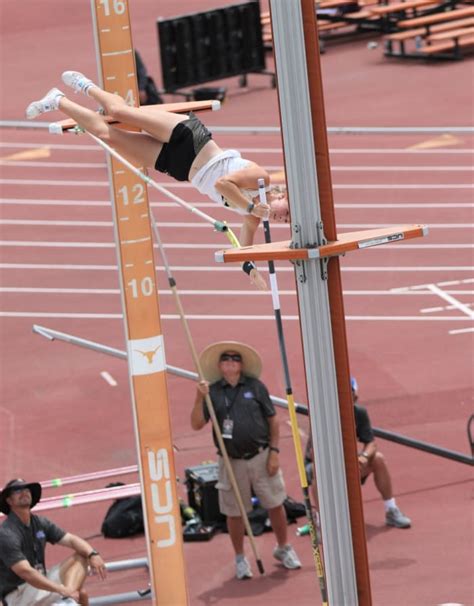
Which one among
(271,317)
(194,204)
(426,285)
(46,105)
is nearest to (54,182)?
(194,204)

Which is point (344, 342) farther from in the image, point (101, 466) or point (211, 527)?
point (101, 466)

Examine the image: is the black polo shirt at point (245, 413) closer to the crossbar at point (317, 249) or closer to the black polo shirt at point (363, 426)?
the black polo shirt at point (363, 426)

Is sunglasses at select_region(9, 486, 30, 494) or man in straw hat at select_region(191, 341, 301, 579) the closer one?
sunglasses at select_region(9, 486, 30, 494)

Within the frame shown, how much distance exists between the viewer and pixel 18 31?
107 ft

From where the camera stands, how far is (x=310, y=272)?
5.53 meters

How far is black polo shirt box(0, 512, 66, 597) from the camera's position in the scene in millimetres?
9398

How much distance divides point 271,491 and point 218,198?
12.1 ft

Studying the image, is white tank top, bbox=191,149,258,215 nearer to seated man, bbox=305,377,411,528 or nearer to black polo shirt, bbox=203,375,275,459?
black polo shirt, bbox=203,375,275,459

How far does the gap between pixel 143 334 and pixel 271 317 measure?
7.04 meters

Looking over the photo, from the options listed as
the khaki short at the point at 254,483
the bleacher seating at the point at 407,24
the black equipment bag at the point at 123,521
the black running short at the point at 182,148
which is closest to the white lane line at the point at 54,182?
the bleacher seating at the point at 407,24

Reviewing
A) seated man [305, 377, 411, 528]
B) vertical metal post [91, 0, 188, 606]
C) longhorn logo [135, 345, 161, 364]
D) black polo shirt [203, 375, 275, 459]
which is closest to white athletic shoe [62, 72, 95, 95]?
vertical metal post [91, 0, 188, 606]

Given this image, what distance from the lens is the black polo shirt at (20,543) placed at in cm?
940

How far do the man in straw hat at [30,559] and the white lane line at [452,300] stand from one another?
7.12 meters

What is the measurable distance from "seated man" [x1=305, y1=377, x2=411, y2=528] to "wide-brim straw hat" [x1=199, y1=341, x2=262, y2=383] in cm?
83
